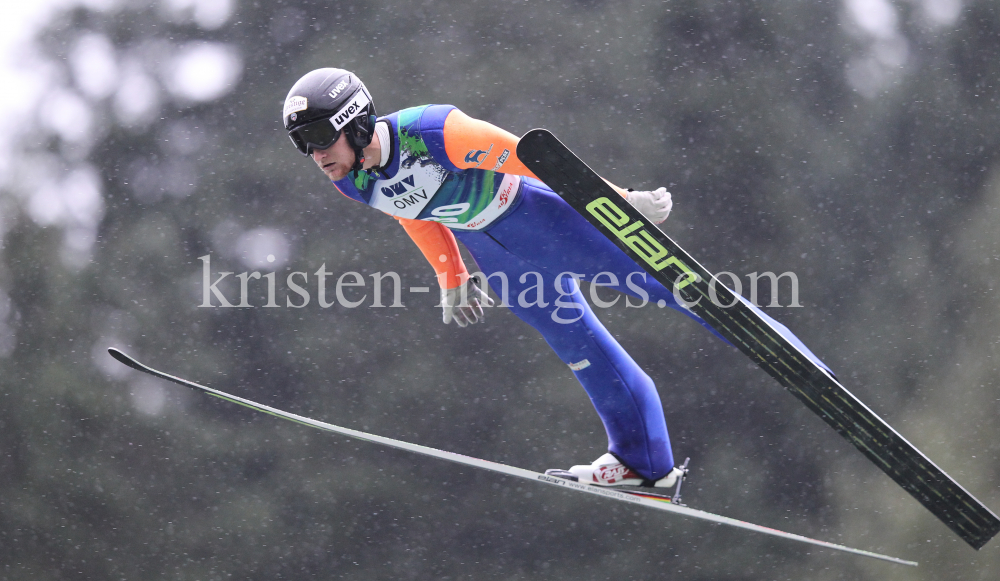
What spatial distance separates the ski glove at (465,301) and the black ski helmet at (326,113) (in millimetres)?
564

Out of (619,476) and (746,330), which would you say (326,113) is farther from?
(619,476)

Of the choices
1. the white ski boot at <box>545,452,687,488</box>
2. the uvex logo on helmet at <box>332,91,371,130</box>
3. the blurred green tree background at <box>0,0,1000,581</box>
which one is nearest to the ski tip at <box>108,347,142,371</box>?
the uvex logo on helmet at <box>332,91,371,130</box>

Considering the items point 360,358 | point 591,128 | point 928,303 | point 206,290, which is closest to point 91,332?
point 206,290

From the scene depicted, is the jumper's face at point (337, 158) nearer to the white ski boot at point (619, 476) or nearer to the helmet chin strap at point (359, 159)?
the helmet chin strap at point (359, 159)

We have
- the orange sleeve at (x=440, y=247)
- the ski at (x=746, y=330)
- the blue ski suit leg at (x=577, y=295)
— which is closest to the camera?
the ski at (x=746, y=330)

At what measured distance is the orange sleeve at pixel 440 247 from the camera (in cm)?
245

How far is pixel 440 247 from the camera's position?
8.16 feet

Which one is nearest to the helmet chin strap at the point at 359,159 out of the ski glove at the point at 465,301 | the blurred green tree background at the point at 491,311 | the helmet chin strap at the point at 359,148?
the helmet chin strap at the point at 359,148

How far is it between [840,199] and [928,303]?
35.0 inches

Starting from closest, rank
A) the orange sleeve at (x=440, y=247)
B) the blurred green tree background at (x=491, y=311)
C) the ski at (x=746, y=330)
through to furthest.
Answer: the ski at (x=746, y=330) < the orange sleeve at (x=440, y=247) < the blurred green tree background at (x=491, y=311)

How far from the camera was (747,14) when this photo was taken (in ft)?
18.8

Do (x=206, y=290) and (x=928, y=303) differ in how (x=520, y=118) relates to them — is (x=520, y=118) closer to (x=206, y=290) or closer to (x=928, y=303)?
(x=206, y=290)

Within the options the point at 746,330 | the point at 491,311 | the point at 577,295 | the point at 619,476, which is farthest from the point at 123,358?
the point at 491,311

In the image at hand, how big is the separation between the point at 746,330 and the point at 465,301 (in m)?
0.79
